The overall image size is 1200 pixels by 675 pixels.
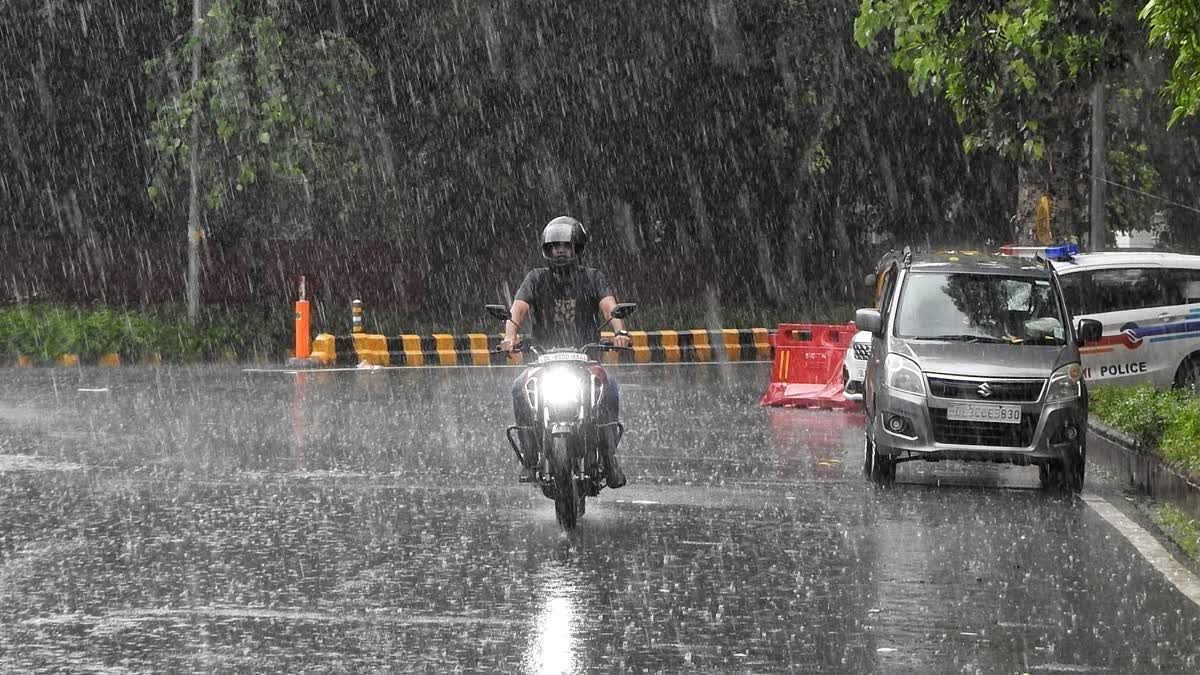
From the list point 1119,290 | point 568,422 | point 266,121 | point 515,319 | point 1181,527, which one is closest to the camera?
point 568,422

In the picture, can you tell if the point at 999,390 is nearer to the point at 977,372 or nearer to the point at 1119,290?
the point at 977,372

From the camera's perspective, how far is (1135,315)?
19.8m

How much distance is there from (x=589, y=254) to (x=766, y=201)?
12.4 feet

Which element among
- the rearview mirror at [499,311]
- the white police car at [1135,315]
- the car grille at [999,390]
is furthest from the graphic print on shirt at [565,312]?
the white police car at [1135,315]

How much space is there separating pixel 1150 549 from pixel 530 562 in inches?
140

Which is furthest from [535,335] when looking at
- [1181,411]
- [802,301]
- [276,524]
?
[802,301]

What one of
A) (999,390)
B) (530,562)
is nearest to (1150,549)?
(999,390)

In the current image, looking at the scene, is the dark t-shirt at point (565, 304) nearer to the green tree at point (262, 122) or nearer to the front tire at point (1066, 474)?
the front tire at point (1066, 474)

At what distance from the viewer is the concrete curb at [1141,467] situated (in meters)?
12.3

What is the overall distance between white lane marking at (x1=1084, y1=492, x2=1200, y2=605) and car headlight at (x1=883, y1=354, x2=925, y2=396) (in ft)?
4.61

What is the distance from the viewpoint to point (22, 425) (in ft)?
58.3

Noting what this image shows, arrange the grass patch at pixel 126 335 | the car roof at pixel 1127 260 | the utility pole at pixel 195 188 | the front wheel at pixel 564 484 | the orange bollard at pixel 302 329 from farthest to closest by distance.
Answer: the utility pole at pixel 195 188 → the grass patch at pixel 126 335 → the orange bollard at pixel 302 329 → the car roof at pixel 1127 260 → the front wheel at pixel 564 484

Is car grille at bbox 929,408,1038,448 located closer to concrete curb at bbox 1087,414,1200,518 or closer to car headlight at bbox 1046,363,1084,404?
car headlight at bbox 1046,363,1084,404

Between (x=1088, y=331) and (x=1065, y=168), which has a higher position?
(x=1065, y=168)
